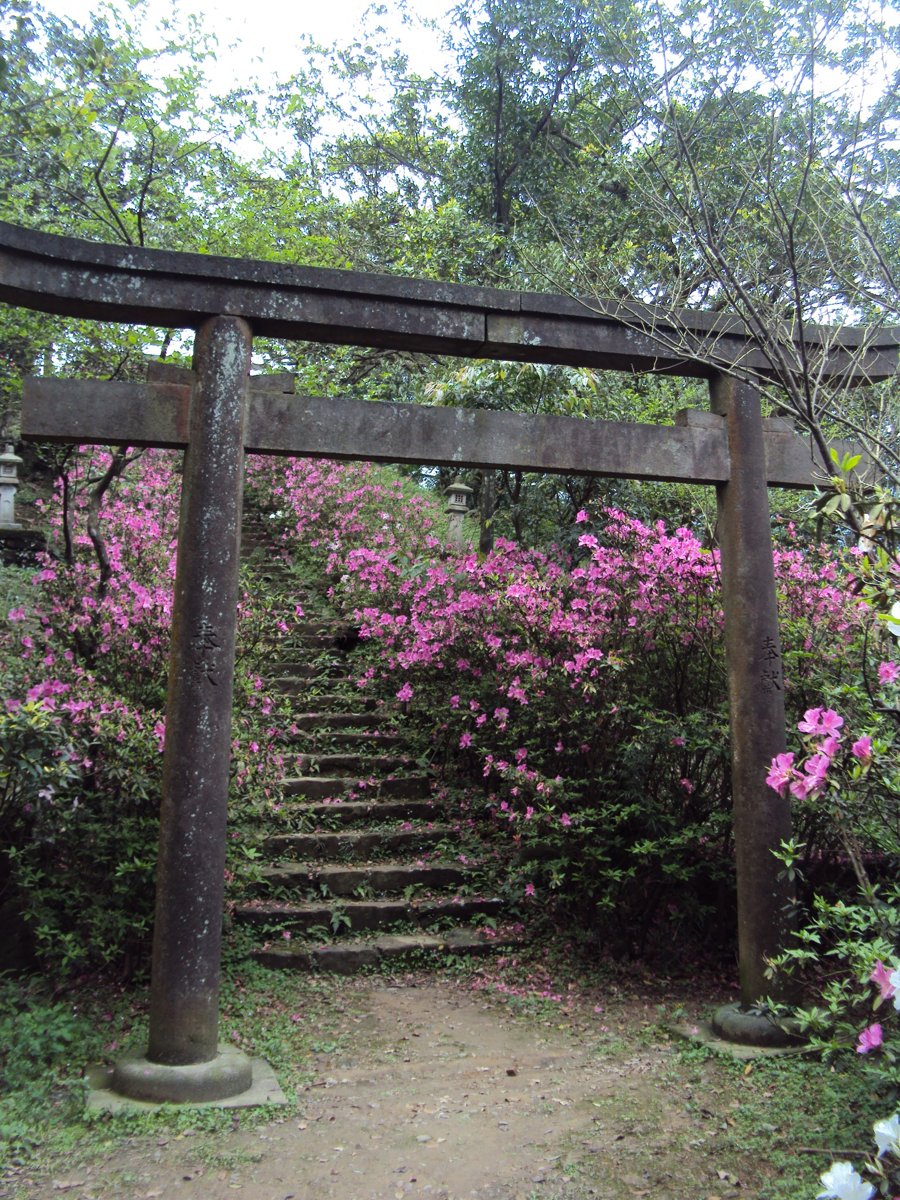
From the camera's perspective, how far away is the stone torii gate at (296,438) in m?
3.82

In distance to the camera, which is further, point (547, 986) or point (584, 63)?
point (584, 63)

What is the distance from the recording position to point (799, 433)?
4914mm

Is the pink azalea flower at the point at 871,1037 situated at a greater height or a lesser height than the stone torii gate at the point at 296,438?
lesser

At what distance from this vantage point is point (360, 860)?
6262mm

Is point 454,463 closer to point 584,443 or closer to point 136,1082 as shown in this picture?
point 584,443

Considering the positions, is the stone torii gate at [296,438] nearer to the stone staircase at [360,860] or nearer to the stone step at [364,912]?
the stone staircase at [360,860]

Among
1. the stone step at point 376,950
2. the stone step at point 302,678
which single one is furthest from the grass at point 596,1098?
the stone step at point 302,678

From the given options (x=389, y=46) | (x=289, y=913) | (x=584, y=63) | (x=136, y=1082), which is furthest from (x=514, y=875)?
(x=389, y=46)

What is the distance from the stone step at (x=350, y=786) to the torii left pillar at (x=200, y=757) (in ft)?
9.15

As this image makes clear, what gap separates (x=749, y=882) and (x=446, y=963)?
1.96 meters

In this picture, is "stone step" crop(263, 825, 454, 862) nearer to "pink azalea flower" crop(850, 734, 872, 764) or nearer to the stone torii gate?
the stone torii gate

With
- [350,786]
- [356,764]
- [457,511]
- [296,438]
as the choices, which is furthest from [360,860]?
[457,511]

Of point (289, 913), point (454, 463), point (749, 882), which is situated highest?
point (454, 463)

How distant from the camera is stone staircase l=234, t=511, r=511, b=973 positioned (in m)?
5.54
